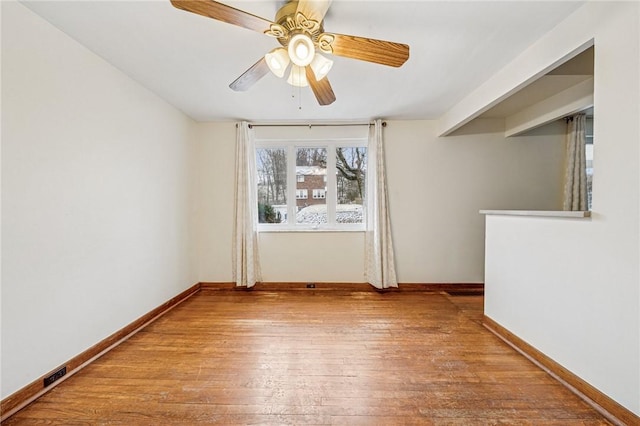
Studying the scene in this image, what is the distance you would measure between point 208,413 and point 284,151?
3072 millimetres

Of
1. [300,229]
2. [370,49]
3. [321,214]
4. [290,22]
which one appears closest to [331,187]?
[321,214]

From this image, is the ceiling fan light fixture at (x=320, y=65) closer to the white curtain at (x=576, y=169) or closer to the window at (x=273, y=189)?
the window at (x=273, y=189)

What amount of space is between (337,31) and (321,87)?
369 millimetres

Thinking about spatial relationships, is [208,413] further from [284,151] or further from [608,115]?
[284,151]

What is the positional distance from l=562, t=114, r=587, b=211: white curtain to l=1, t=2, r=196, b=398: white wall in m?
4.92

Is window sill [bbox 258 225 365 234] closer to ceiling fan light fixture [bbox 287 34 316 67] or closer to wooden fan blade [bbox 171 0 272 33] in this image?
ceiling fan light fixture [bbox 287 34 316 67]

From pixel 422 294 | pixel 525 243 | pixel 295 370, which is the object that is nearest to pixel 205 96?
pixel 295 370

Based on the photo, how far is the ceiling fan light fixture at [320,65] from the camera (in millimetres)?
1539

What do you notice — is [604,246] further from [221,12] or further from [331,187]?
[331,187]

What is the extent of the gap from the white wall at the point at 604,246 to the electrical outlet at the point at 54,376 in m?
→ 3.33

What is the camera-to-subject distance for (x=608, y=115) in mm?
1426

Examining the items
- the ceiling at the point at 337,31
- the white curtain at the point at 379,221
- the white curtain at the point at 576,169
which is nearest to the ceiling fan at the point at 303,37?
the ceiling at the point at 337,31

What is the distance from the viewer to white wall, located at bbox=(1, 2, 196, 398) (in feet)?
4.81

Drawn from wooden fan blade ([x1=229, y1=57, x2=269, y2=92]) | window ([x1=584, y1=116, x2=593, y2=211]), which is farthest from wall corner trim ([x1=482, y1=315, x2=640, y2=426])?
wooden fan blade ([x1=229, y1=57, x2=269, y2=92])
